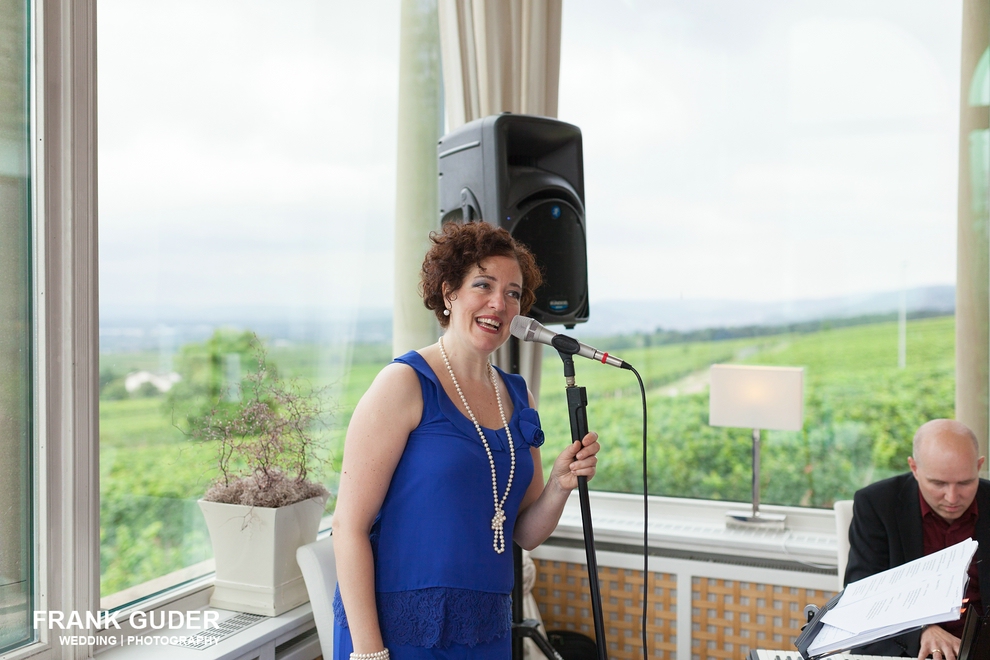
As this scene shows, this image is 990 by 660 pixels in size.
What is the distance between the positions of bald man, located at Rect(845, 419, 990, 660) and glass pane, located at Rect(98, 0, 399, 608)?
180cm

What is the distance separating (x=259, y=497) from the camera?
2.30 meters

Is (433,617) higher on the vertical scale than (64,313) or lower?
lower

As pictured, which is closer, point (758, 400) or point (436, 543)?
point (436, 543)

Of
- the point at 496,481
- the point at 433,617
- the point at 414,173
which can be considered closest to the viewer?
the point at 433,617

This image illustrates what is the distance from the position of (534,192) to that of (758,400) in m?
1.22

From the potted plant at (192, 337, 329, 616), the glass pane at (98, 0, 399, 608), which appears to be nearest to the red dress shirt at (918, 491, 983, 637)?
the potted plant at (192, 337, 329, 616)

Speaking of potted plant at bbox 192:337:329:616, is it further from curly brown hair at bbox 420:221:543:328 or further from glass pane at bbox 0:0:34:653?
curly brown hair at bbox 420:221:543:328

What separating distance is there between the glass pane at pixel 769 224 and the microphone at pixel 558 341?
1907 mm

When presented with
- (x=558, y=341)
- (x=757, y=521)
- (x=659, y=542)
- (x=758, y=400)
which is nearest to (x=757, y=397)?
(x=758, y=400)

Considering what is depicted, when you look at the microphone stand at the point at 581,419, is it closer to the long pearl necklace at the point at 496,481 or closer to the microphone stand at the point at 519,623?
the long pearl necklace at the point at 496,481

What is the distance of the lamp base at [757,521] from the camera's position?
124 inches

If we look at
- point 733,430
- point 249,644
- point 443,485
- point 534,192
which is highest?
point 534,192

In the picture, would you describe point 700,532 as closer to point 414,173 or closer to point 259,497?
point 259,497

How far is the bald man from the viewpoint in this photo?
2.26m
